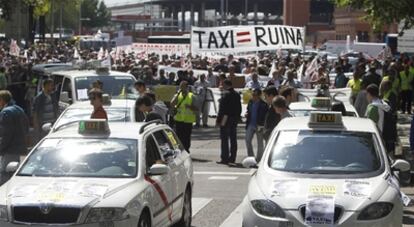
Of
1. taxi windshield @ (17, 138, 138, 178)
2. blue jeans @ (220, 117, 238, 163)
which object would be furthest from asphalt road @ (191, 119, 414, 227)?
taxi windshield @ (17, 138, 138, 178)

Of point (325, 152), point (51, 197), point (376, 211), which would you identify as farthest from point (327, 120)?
point (51, 197)

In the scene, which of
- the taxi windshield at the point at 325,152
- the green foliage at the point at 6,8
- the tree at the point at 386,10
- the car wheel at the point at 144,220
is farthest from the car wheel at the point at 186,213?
the green foliage at the point at 6,8

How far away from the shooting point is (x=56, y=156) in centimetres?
1049

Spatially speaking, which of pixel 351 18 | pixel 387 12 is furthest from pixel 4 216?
pixel 351 18

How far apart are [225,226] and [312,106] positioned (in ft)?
13.4

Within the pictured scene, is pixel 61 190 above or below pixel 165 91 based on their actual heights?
above

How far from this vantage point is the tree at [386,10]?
2102cm

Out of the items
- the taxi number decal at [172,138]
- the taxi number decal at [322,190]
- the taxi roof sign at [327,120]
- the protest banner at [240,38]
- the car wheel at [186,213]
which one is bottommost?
A: the car wheel at [186,213]

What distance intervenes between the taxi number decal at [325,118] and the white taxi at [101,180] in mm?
1825

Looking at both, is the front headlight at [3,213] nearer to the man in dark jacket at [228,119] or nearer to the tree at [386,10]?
the man in dark jacket at [228,119]

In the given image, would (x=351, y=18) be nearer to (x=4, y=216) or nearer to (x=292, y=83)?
(x=292, y=83)

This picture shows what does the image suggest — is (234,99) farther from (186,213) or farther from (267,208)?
(267,208)

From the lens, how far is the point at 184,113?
2020cm

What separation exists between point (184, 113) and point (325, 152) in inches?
387
